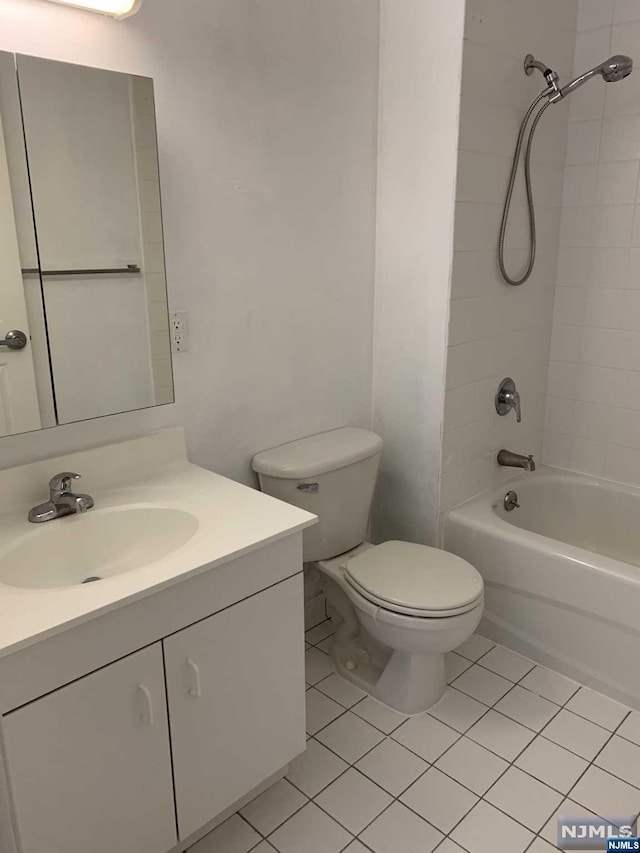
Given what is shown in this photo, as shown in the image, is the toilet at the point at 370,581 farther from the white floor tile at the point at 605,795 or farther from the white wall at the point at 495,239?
the white floor tile at the point at 605,795

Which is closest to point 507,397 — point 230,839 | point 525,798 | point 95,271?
point 525,798

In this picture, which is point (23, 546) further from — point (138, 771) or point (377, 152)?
point (377, 152)

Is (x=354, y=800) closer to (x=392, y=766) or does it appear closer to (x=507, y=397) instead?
(x=392, y=766)

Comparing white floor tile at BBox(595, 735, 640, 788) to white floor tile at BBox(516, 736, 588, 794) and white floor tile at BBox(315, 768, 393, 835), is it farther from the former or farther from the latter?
white floor tile at BBox(315, 768, 393, 835)

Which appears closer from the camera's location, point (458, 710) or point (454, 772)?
point (454, 772)

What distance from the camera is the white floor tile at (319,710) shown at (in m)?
2.00

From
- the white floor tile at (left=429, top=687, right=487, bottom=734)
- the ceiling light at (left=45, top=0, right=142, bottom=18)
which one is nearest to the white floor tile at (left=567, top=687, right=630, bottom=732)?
the white floor tile at (left=429, top=687, right=487, bottom=734)

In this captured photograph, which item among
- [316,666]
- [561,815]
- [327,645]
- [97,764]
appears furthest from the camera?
[327,645]

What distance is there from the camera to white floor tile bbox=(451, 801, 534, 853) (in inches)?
62.6

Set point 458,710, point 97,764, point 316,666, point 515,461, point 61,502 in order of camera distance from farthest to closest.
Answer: point 515,461
point 316,666
point 458,710
point 61,502
point 97,764

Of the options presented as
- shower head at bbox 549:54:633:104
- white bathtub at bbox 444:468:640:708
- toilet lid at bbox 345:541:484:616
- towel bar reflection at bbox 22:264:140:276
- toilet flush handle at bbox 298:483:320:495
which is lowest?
white bathtub at bbox 444:468:640:708

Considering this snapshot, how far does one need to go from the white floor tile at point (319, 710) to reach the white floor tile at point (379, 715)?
6 cm

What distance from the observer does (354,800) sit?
173 centimetres

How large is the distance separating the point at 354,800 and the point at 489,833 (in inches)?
13.3
